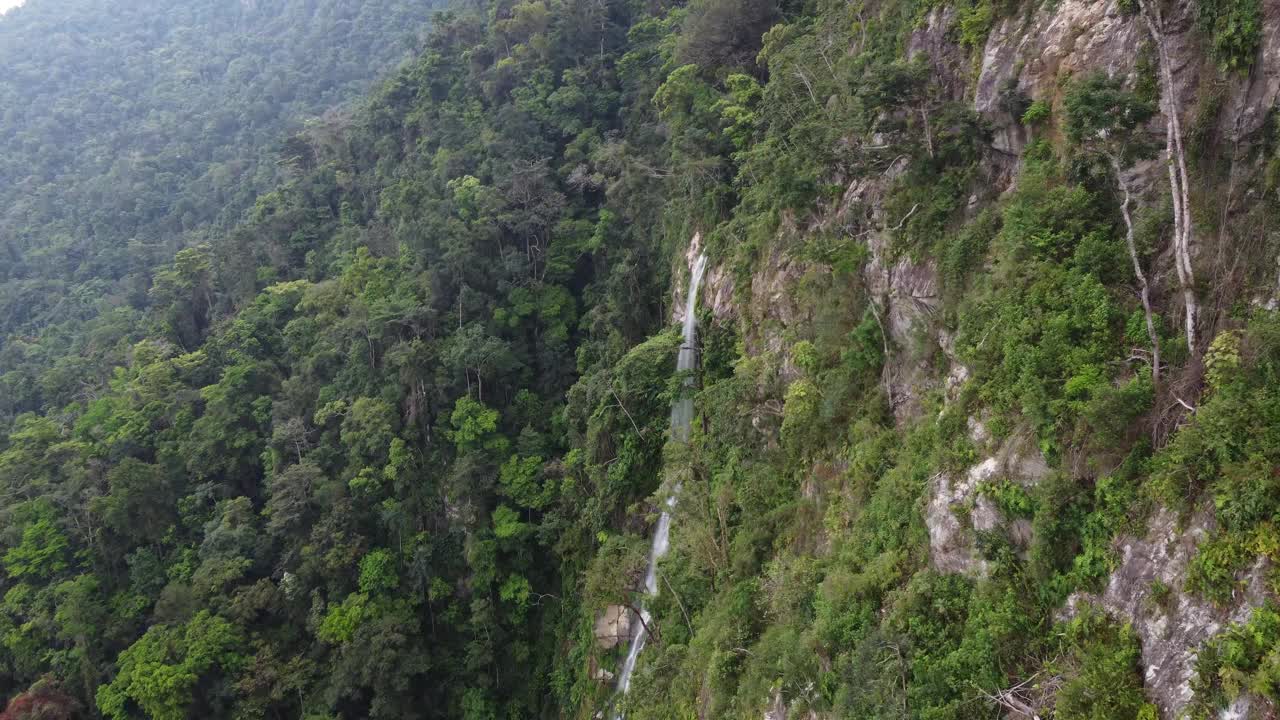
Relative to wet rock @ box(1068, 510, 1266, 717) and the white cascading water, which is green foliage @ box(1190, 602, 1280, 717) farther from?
the white cascading water

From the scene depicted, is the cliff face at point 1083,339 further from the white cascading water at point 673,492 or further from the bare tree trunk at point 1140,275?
the white cascading water at point 673,492

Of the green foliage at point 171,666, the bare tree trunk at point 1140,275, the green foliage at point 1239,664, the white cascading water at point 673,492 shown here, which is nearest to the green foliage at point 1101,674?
the green foliage at point 1239,664

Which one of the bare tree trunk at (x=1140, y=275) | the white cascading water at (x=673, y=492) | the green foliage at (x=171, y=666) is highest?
the bare tree trunk at (x=1140, y=275)

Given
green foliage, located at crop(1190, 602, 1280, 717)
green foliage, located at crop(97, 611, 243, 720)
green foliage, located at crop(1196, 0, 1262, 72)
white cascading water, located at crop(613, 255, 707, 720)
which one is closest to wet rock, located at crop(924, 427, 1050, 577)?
green foliage, located at crop(1190, 602, 1280, 717)

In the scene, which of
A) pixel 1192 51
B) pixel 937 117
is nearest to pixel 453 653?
pixel 937 117

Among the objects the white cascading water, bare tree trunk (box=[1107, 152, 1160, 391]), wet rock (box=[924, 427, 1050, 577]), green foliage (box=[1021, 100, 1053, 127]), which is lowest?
the white cascading water
